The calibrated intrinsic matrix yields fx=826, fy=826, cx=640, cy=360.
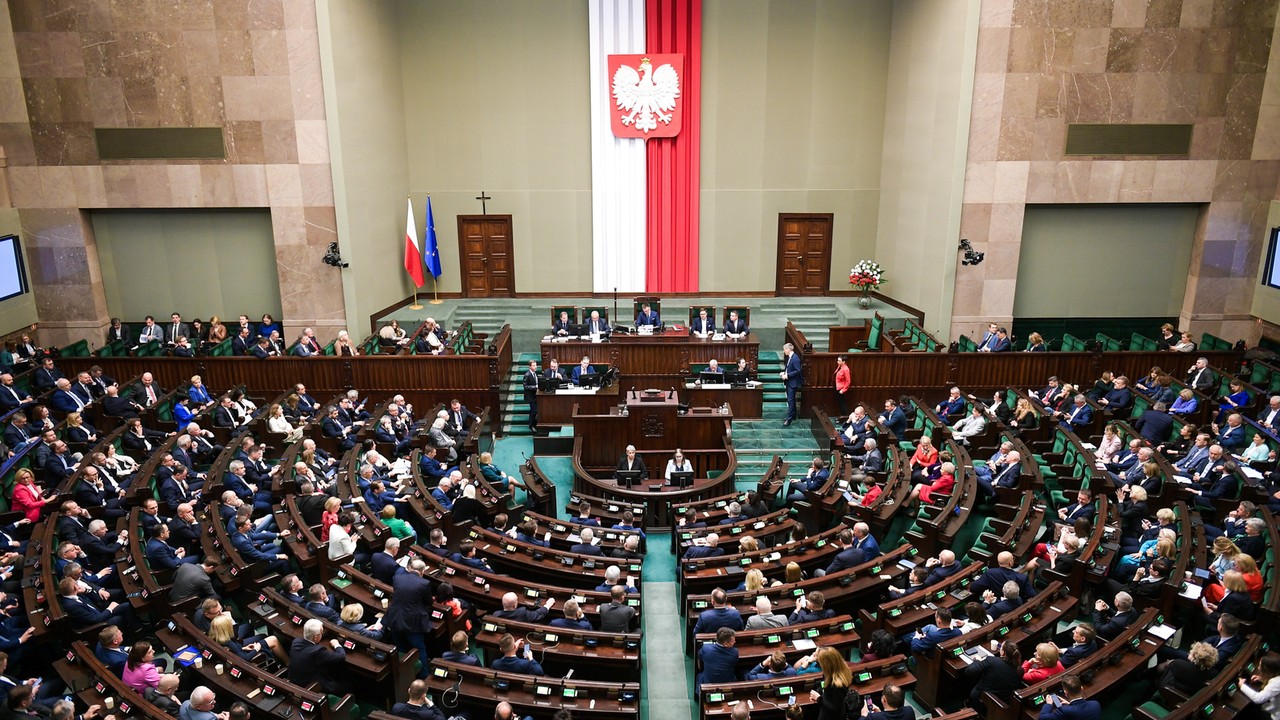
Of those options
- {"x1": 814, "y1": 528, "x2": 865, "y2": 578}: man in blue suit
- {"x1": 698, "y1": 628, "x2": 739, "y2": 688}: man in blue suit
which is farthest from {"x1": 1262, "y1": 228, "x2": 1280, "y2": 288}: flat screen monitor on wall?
{"x1": 698, "y1": 628, "x2": 739, "y2": 688}: man in blue suit

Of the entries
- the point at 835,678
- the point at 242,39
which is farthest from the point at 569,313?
the point at 835,678

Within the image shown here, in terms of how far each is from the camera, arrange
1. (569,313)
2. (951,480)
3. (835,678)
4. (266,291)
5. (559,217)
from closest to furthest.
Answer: (835,678) < (951,480) < (569,313) < (266,291) < (559,217)

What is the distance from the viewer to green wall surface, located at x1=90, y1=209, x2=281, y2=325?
17.5m

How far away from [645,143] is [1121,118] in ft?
32.3

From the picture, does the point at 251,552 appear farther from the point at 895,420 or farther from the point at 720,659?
the point at 895,420

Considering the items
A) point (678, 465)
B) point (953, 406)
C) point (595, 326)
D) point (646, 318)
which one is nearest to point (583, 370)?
point (595, 326)

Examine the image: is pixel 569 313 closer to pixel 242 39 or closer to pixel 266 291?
pixel 266 291

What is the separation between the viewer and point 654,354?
1525 centimetres

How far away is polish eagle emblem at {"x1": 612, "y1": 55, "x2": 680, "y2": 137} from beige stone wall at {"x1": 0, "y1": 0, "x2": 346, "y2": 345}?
660 cm

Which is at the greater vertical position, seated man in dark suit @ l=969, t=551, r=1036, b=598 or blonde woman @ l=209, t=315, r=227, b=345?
blonde woman @ l=209, t=315, r=227, b=345

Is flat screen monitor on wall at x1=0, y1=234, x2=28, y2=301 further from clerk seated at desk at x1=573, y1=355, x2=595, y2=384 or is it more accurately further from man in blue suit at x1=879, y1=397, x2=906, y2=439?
man in blue suit at x1=879, y1=397, x2=906, y2=439

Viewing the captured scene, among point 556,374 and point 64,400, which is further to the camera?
point 556,374

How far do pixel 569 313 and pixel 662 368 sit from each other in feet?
8.39

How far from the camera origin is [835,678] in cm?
634
